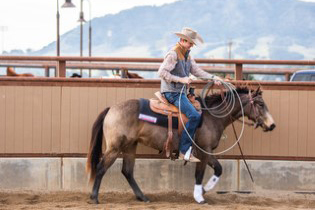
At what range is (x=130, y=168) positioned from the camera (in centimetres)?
965

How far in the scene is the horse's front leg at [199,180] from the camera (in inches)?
368

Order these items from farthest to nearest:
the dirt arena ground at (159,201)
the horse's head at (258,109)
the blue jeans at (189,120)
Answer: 1. the horse's head at (258,109)
2. the blue jeans at (189,120)
3. the dirt arena ground at (159,201)

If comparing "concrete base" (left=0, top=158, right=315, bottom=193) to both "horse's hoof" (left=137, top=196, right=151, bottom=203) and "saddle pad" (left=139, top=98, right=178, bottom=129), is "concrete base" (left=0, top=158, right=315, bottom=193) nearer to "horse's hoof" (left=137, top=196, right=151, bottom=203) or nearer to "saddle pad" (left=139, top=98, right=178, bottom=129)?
"horse's hoof" (left=137, top=196, right=151, bottom=203)

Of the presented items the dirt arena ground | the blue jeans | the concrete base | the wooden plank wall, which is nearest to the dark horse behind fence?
the blue jeans

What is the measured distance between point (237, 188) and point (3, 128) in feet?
12.8

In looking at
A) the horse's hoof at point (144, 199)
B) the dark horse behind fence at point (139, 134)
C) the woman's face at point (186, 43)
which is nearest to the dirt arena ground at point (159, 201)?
the horse's hoof at point (144, 199)

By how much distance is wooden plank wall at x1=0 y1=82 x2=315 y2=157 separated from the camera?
33.7 ft

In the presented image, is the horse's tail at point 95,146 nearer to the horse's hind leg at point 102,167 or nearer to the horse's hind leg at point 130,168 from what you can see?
the horse's hind leg at point 102,167

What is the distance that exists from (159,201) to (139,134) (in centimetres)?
109

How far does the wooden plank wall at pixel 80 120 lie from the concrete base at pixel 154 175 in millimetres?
185

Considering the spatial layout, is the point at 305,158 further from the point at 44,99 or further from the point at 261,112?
the point at 44,99

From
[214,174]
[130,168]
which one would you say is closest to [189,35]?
[214,174]

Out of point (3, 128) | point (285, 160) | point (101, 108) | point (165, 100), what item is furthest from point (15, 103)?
point (285, 160)

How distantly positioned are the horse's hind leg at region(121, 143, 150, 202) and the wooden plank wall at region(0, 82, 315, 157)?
66 centimetres
